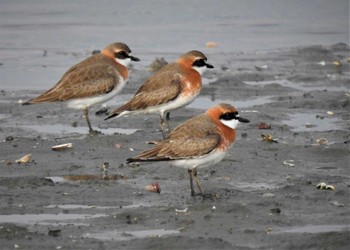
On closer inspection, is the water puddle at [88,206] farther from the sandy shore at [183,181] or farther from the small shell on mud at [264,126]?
the small shell on mud at [264,126]

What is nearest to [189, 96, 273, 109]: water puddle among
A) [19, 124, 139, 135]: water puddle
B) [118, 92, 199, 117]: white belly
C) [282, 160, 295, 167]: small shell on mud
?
[19, 124, 139, 135]: water puddle

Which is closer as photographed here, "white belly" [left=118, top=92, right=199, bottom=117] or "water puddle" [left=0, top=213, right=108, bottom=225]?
"water puddle" [left=0, top=213, right=108, bottom=225]


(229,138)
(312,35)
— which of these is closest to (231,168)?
(229,138)

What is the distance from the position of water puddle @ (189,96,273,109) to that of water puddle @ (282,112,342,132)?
3.44 ft

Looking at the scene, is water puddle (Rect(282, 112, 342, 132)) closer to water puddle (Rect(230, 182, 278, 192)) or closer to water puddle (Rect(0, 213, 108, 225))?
water puddle (Rect(230, 182, 278, 192))

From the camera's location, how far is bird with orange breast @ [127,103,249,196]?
36.2 feet

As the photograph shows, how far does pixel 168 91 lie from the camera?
14.1 metres

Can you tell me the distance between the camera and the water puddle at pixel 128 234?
Answer: 946 centimetres

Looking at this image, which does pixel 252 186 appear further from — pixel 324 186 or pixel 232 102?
pixel 232 102

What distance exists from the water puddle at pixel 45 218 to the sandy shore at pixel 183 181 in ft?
0.03

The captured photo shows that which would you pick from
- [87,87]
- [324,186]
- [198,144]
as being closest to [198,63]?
A: [87,87]

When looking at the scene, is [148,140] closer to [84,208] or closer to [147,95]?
[147,95]

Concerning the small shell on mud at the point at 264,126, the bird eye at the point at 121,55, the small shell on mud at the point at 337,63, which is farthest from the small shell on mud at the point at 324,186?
the small shell on mud at the point at 337,63

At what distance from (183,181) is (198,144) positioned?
0.93 meters
